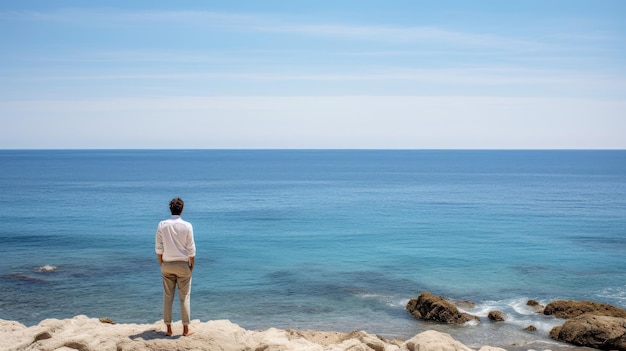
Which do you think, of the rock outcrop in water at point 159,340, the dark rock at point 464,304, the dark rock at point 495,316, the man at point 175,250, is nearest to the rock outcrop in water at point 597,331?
the dark rock at point 495,316

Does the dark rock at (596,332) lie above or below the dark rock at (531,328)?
above

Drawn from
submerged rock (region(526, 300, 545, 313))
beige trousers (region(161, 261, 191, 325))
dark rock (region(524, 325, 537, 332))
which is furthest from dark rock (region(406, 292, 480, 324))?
beige trousers (region(161, 261, 191, 325))

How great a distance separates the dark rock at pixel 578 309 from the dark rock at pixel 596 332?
303 cm

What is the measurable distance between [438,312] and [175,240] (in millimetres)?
16857

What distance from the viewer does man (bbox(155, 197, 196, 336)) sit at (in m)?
10.9

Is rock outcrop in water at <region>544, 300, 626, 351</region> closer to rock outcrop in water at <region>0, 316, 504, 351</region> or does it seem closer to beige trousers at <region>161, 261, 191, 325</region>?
rock outcrop in water at <region>0, 316, 504, 351</region>

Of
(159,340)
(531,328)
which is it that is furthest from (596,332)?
(159,340)

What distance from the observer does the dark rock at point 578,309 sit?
78.3 ft

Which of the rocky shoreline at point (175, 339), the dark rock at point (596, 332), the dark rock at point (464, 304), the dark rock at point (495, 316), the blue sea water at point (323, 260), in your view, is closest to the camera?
the rocky shoreline at point (175, 339)

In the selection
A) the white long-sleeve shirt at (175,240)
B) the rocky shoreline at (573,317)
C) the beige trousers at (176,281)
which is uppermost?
the white long-sleeve shirt at (175,240)

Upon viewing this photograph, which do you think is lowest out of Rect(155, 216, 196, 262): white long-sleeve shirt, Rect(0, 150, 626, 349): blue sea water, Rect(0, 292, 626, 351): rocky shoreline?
Rect(0, 150, 626, 349): blue sea water

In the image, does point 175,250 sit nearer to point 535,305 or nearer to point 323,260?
point 535,305

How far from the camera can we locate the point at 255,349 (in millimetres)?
12570

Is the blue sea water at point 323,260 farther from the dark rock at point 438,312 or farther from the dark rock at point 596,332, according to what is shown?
the dark rock at point 596,332
